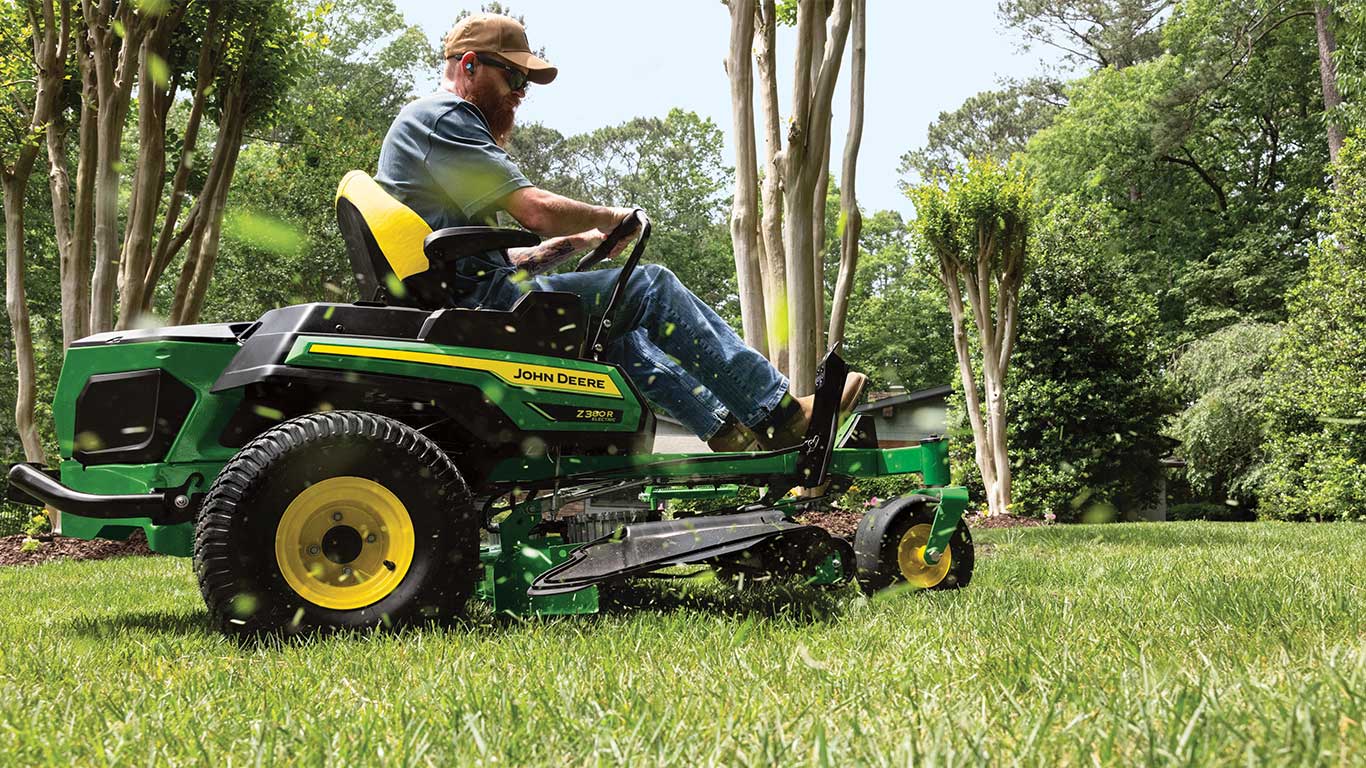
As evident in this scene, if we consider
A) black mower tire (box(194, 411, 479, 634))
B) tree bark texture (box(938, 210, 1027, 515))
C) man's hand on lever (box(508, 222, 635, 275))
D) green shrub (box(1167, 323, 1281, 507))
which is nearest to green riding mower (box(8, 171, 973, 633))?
black mower tire (box(194, 411, 479, 634))

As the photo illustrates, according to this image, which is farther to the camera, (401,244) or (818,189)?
(818,189)

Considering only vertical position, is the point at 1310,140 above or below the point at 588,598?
above

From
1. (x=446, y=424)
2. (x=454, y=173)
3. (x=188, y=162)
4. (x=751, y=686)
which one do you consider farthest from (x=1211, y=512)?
(x=751, y=686)

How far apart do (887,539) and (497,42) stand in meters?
2.06

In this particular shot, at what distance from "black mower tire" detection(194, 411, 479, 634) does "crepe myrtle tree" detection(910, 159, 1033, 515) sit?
9.90 meters

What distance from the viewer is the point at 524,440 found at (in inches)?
108

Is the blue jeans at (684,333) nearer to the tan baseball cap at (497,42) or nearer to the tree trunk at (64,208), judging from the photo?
the tan baseball cap at (497,42)

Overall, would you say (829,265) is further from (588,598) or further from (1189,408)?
(588,598)

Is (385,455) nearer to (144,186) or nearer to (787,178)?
(787,178)

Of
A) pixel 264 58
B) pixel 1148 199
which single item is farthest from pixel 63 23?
pixel 1148 199

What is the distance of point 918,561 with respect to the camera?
3.37m

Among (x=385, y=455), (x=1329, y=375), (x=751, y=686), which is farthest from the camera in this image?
(x=1329, y=375)

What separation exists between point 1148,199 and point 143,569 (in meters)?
27.9

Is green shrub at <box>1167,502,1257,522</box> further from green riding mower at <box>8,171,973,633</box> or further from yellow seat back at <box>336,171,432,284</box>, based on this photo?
yellow seat back at <box>336,171,432,284</box>
